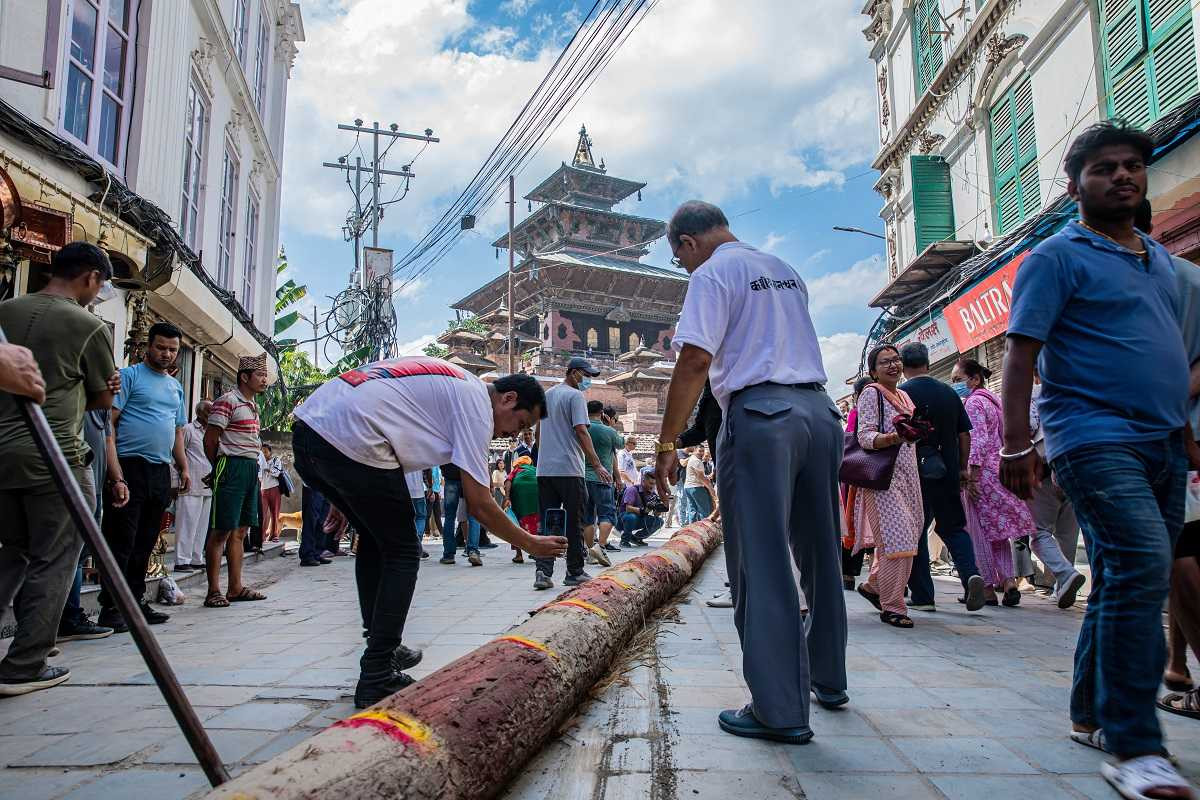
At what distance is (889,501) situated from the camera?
4668 mm

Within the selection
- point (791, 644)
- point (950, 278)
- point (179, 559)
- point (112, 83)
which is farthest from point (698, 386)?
point (950, 278)

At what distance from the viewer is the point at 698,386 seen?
2.52m

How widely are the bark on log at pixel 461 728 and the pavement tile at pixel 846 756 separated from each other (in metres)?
0.78

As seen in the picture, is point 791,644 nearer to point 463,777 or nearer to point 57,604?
point 463,777

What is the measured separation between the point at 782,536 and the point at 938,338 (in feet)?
36.6

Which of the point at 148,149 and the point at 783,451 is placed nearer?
the point at 783,451

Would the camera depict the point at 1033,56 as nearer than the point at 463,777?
No

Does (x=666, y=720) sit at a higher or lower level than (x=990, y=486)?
lower

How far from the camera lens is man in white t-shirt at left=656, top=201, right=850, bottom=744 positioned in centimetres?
237

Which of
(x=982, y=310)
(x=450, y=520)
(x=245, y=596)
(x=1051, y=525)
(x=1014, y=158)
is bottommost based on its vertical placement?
(x=245, y=596)

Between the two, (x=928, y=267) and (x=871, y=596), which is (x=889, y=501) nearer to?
(x=871, y=596)

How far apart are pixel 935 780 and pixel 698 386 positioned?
1.32m

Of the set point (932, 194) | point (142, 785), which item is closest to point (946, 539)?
point (142, 785)

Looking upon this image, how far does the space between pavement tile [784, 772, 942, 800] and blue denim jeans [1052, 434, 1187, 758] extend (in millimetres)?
514
